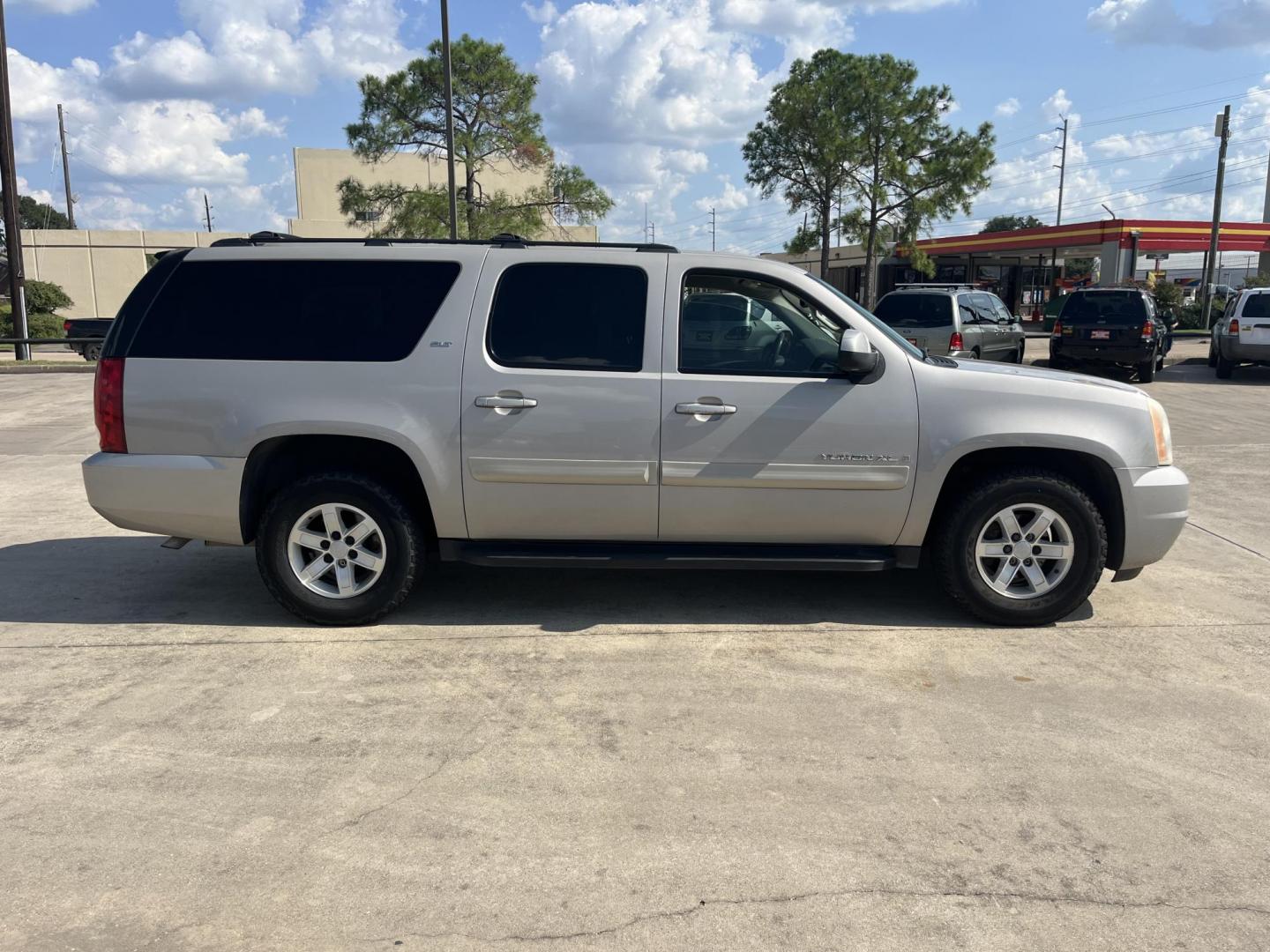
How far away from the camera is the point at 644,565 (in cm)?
518

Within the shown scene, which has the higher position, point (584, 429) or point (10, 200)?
point (10, 200)

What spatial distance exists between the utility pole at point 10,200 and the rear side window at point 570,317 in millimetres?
22189

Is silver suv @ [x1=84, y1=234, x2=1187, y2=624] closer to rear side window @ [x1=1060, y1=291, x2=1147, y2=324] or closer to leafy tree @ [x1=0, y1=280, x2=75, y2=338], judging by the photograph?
rear side window @ [x1=1060, y1=291, x2=1147, y2=324]

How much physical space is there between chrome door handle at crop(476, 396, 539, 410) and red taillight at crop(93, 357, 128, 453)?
181 centimetres

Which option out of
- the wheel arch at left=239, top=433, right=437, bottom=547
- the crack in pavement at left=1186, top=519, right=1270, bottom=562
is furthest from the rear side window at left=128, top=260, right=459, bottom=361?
the crack in pavement at left=1186, top=519, right=1270, bottom=562

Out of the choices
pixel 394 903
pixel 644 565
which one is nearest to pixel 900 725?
pixel 644 565

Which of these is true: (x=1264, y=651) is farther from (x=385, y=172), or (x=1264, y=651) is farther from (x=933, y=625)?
(x=385, y=172)

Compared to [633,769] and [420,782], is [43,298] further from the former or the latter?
[633,769]

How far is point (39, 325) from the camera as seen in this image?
3434 centimetres

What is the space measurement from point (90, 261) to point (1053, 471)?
171 feet

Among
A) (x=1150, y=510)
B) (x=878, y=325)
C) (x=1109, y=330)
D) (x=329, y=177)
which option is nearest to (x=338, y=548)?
(x=878, y=325)

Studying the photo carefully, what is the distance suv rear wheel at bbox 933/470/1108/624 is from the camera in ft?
16.8

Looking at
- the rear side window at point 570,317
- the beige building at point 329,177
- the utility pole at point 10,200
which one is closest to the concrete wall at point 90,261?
the beige building at point 329,177

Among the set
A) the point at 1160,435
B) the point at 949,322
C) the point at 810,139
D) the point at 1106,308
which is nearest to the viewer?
the point at 1160,435
